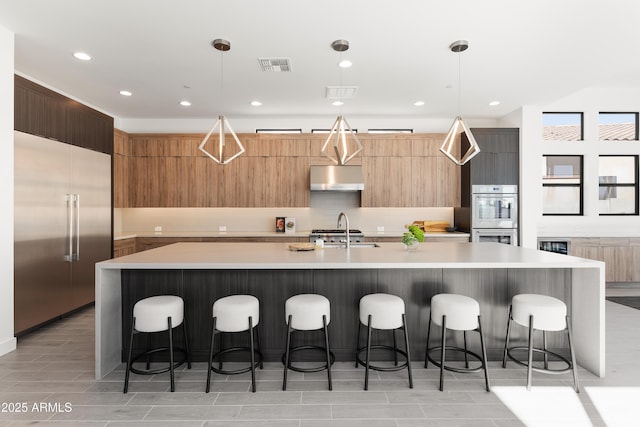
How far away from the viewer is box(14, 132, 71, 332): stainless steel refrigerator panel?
3.60 m

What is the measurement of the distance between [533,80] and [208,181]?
5.07 m

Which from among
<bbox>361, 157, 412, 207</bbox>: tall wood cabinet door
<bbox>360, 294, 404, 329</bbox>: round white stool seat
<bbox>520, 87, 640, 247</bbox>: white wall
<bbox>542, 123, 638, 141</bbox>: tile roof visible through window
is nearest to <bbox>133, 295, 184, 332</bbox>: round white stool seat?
<bbox>360, 294, 404, 329</bbox>: round white stool seat

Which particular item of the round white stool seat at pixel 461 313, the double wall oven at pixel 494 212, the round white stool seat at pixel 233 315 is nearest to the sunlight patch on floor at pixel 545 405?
the round white stool seat at pixel 461 313

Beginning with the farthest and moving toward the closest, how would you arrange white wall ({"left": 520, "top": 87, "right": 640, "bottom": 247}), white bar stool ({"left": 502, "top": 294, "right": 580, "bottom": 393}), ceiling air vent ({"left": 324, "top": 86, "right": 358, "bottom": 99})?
white wall ({"left": 520, "top": 87, "right": 640, "bottom": 247}) < ceiling air vent ({"left": 324, "top": 86, "right": 358, "bottom": 99}) < white bar stool ({"left": 502, "top": 294, "right": 580, "bottom": 393})

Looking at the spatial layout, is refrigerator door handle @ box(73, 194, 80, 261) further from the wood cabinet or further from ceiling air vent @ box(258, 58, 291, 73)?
the wood cabinet

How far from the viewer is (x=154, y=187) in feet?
20.2

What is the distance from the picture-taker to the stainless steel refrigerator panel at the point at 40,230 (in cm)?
360

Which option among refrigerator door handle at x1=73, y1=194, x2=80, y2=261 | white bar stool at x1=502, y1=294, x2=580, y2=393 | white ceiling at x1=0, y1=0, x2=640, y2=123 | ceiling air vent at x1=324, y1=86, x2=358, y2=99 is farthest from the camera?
ceiling air vent at x1=324, y1=86, x2=358, y2=99

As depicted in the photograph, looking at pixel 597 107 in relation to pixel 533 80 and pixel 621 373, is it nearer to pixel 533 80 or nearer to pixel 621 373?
pixel 533 80

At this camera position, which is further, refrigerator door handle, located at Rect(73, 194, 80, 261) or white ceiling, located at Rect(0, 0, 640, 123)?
refrigerator door handle, located at Rect(73, 194, 80, 261)

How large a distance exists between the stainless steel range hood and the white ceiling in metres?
1.17

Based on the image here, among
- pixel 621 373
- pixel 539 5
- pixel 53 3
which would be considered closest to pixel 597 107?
pixel 539 5

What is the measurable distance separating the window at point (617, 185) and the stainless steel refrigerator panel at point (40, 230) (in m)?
8.19

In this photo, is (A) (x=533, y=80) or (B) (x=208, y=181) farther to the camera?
(B) (x=208, y=181)
